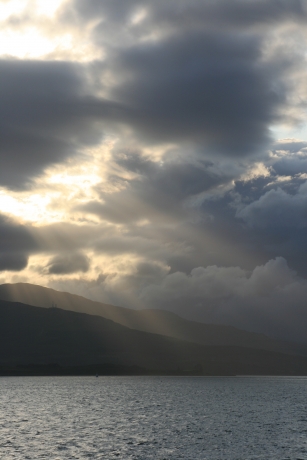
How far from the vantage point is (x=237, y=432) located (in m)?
128

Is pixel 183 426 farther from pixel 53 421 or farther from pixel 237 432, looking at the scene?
pixel 53 421

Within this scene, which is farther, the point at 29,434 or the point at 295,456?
the point at 29,434

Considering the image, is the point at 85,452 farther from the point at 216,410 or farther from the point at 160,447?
the point at 216,410

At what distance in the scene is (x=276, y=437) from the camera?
120 m

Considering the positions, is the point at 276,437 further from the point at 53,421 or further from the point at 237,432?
the point at 53,421

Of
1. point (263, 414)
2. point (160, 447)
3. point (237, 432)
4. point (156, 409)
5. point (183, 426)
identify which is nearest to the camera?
point (160, 447)

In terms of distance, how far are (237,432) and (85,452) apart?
48.3m

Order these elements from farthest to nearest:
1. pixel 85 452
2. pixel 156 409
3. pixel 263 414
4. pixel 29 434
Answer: pixel 156 409 → pixel 263 414 → pixel 29 434 → pixel 85 452

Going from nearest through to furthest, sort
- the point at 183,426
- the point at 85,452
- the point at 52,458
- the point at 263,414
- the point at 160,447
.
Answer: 1. the point at 52,458
2. the point at 85,452
3. the point at 160,447
4. the point at 183,426
5. the point at 263,414

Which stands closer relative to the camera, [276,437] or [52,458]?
[52,458]

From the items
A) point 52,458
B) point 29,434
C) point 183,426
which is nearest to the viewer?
point 52,458

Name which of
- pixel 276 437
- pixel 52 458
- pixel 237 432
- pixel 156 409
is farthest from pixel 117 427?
pixel 156 409

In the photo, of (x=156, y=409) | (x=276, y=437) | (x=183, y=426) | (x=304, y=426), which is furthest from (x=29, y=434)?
(x=156, y=409)

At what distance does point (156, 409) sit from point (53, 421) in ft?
188
